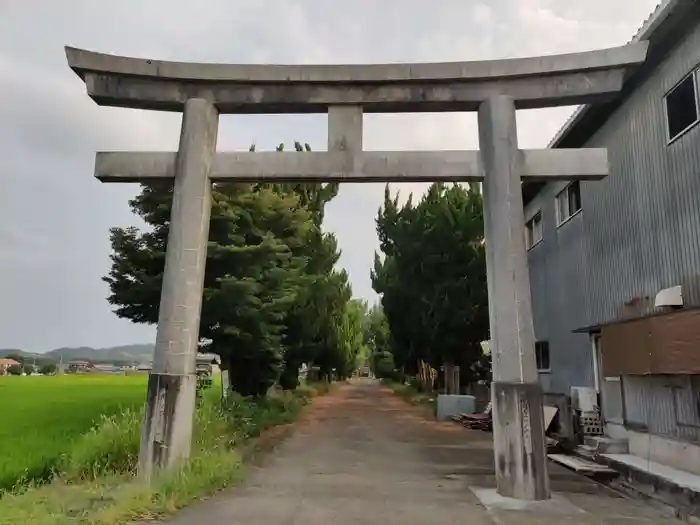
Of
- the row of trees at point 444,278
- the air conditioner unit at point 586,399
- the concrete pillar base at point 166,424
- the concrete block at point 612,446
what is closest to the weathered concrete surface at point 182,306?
the concrete pillar base at point 166,424

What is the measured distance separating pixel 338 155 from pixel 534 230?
10038 mm

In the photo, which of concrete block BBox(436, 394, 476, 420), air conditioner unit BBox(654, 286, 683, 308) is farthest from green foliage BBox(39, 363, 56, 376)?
air conditioner unit BBox(654, 286, 683, 308)

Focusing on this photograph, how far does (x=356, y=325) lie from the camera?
44500 millimetres

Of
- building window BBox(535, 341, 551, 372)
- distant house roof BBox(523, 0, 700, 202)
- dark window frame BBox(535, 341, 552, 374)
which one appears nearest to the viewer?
distant house roof BBox(523, 0, 700, 202)

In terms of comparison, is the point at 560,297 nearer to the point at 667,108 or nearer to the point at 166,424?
the point at 667,108

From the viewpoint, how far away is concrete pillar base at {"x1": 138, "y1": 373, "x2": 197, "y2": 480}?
729cm

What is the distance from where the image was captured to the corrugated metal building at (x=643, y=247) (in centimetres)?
798

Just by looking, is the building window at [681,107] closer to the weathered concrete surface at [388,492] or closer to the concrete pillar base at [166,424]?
the weathered concrete surface at [388,492]

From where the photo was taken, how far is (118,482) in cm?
738

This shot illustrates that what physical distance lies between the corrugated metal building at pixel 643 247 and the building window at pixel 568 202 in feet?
0.09

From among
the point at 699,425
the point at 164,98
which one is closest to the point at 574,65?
the point at 699,425

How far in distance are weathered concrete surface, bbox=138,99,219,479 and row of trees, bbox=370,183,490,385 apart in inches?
482

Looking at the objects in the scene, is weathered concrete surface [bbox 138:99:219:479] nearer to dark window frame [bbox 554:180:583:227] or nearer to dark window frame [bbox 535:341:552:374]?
dark window frame [bbox 554:180:583:227]

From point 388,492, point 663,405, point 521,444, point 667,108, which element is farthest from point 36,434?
point 667,108
